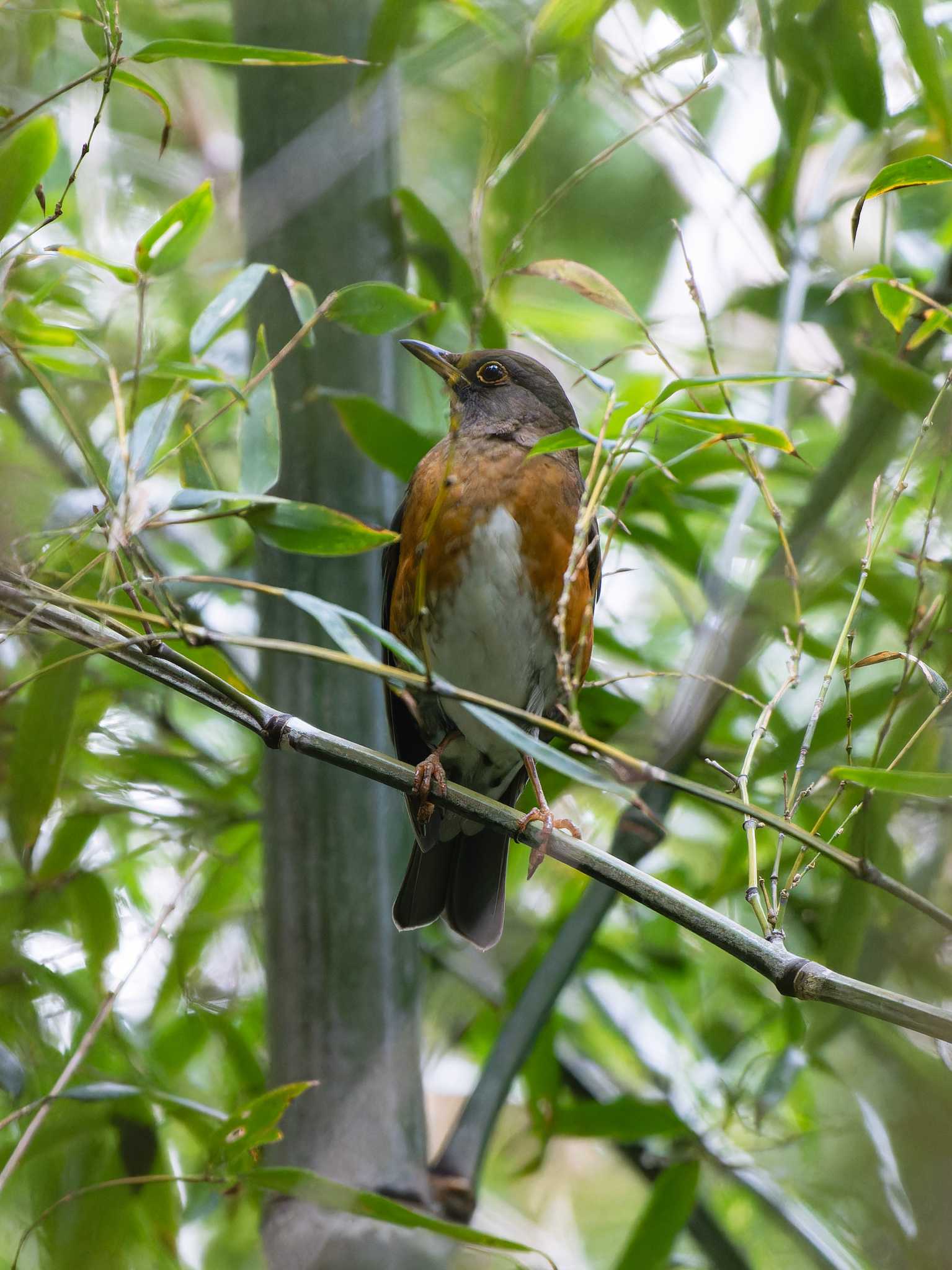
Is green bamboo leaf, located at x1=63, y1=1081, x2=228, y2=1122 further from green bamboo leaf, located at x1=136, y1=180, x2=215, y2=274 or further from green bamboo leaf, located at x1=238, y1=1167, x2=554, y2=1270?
green bamboo leaf, located at x1=136, y1=180, x2=215, y2=274

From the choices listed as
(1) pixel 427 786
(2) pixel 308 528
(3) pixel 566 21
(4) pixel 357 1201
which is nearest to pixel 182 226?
(2) pixel 308 528

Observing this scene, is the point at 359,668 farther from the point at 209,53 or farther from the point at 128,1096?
the point at 128,1096

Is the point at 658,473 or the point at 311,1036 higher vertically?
the point at 658,473

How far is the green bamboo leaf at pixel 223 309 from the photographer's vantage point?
200cm

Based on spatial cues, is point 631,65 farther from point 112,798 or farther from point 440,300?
point 112,798

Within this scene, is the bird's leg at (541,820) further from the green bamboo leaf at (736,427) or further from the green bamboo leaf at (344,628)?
the green bamboo leaf at (736,427)

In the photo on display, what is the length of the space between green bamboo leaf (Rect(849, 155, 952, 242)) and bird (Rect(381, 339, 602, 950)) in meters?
0.92

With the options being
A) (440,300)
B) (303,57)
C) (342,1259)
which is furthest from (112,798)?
Answer: (303,57)

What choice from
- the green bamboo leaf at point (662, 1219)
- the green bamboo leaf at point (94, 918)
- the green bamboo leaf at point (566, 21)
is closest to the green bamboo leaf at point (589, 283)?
the green bamboo leaf at point (566, 21)

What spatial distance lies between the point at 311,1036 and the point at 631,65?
2.19m

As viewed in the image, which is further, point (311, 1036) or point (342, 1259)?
point (311, 1036)

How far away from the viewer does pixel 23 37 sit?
264 centimetres

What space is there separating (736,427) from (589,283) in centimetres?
51

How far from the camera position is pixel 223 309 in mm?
2021
